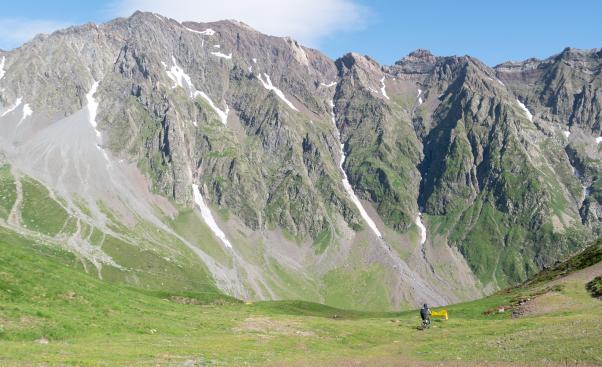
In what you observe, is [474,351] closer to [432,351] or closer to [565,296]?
[432,351]

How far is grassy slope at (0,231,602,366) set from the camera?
38469 millimetres

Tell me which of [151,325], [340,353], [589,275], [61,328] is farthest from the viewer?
[589,275]

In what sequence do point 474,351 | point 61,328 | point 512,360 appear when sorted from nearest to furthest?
1. point 512,360
2. point 474,351
3. point 61,328

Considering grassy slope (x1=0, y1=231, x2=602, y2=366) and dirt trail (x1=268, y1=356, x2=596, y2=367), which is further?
grassy slope (x1=0, y1=231, x2=602, y2=366)

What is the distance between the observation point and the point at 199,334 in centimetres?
5616

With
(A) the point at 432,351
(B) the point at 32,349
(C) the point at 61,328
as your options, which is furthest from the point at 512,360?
(C) the point at 61,328

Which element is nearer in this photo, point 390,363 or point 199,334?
point 390,363

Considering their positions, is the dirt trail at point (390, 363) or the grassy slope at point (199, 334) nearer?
the dirt trail at point (390, 363)

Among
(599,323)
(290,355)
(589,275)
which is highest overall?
(589,275)

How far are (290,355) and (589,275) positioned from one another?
223 ft

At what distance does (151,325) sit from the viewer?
55.1 meters

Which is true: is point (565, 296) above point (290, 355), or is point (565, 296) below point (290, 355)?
above

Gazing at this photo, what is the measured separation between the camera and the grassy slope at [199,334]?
38.5 meters

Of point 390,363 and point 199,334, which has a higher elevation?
point 199,334
